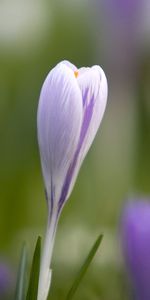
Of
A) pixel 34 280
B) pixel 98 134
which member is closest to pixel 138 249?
pixel 34 280

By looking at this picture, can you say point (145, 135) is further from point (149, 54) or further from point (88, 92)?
point (88, 92)

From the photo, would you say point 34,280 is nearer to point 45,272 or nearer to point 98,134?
point 45,272

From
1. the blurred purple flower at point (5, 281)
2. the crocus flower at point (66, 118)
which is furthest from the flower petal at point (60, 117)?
the blurred purple flower at point (5, 281)

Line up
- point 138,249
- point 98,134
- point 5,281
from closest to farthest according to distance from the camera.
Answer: point 138,249 → point 5,281 → point 98,134

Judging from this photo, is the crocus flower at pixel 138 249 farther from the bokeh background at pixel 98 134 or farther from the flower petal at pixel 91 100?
the bokeh background at pixel 98 134

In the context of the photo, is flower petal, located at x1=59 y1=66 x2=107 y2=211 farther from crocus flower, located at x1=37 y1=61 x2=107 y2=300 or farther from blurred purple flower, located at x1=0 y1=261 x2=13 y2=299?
blurred purple flower, located at x1=0 y1=261 x2=13 y2=299

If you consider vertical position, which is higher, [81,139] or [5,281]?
[81,139]
